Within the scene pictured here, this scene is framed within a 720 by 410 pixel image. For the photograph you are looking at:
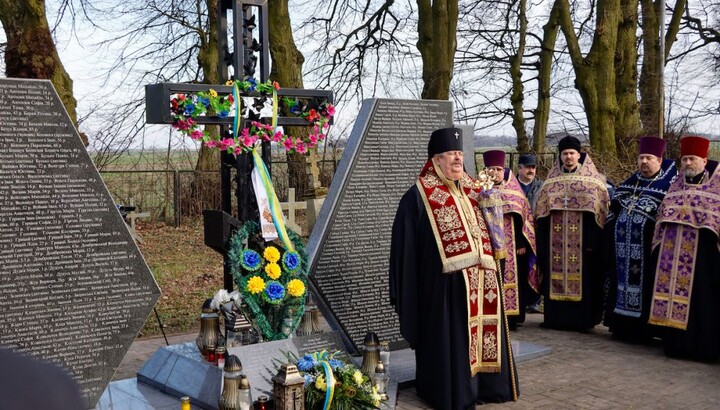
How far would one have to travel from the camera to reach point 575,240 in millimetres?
9266

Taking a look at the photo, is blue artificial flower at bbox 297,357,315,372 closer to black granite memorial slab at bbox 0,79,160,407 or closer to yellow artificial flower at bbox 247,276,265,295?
yellow artificial flower at bbox 247,276,265,295

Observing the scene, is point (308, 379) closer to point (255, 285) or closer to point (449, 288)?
point (255, 285)

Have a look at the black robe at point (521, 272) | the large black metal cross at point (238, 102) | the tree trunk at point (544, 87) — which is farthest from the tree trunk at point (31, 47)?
the tree trunk at point (544, 87)

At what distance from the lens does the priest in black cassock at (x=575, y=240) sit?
360 inches

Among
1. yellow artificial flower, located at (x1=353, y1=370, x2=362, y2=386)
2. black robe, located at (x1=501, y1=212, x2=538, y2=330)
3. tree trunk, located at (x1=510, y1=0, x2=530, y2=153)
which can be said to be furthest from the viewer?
tree trunk, located at (x1=510, y1=0, x2=530, y2=153)

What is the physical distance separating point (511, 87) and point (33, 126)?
19.2m

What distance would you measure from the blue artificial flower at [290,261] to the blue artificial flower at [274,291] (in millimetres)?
201

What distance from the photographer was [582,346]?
8.55 metres

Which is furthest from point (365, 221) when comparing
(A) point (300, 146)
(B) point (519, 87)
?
(B) point (519, 87)

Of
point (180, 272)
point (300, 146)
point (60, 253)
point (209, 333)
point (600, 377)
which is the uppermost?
point (300, 146)

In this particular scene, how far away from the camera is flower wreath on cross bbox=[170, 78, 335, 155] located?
19.9 feet

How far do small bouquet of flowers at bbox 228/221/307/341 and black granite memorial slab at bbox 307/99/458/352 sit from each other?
768 mm

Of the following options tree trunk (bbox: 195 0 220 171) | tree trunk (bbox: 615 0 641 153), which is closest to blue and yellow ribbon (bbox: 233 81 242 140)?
tree trunk (bbox: 195 0 220 171)

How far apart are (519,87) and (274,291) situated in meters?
18.2
